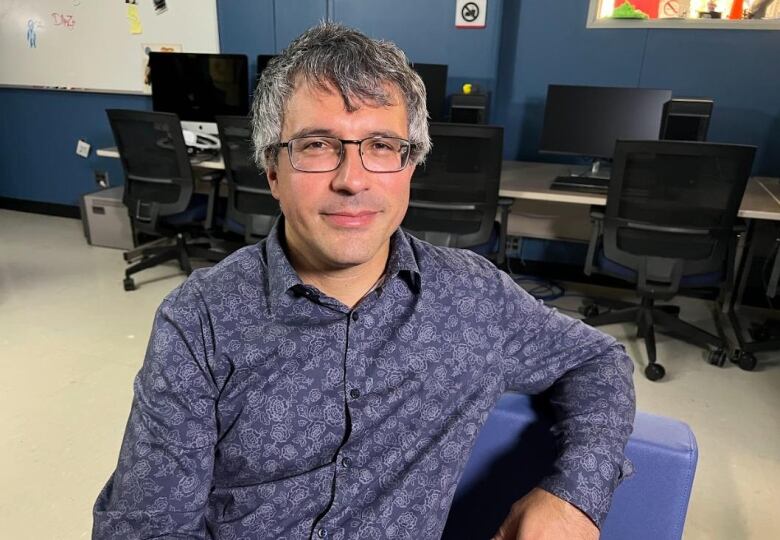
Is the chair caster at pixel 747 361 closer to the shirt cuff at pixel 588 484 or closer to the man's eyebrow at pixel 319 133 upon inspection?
the shirt cuff at pixel 588 484

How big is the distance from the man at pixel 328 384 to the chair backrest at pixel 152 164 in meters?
2.34

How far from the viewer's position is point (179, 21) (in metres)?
3.91

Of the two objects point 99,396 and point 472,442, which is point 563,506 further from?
point 99,396

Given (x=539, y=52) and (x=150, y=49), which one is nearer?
(x=539, y=52)

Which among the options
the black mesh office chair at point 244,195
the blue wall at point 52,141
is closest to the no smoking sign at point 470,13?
the black mesh office chair at point 244,195

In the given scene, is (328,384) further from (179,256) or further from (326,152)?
(179,256)

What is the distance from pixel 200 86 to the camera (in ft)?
11.7

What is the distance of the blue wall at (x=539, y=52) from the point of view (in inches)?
118

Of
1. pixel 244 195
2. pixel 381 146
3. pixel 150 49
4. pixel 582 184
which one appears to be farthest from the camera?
pixel 150 49

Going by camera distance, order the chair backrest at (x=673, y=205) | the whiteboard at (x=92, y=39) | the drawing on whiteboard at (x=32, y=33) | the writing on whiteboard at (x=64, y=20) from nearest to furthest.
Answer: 1. the chair backrest at (x=673, y=205)
2. the whiteboard at (x=92, y=39)
3. the writing on whiteboard at (x=64, y=20)
4. the drawing on whiteboard at (x=32, y=33)

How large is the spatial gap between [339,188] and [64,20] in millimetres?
4420

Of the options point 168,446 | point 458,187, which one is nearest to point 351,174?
point 168,446

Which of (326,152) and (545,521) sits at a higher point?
(326,152)

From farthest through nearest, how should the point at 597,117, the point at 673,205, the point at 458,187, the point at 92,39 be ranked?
the point at 92,39 → the point at 597,117 → the point at 458,187 → the point at 673,205
